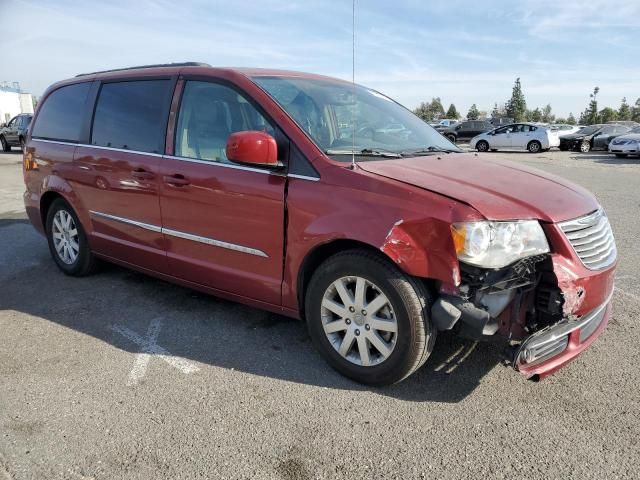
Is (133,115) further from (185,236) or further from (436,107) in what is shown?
(436,107)

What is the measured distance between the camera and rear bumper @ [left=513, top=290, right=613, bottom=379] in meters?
2.62

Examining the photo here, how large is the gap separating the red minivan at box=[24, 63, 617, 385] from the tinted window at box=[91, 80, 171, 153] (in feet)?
0.06

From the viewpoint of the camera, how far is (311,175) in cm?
312

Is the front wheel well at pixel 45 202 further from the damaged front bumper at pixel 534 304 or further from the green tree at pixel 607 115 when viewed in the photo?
the green tree at pixel 607 115

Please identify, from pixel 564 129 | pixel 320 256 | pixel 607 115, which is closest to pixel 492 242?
pixel 320 256

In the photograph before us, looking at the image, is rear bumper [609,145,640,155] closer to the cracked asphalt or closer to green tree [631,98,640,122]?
the cracked asphalt

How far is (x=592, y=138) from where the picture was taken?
26.1m

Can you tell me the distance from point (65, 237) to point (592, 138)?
27.0 m

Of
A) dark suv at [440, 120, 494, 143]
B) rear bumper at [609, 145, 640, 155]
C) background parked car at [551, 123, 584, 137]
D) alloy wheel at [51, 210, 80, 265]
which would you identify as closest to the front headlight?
alloy wheel at [51, 210, 80, 265]

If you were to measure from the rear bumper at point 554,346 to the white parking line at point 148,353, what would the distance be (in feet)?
6.43

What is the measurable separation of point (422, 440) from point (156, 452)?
1307 millimetres

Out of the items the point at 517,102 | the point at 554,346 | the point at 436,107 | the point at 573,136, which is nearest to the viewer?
the point at 554,346

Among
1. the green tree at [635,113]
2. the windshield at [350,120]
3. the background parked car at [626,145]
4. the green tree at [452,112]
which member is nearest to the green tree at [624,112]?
the green tree at [635,113]

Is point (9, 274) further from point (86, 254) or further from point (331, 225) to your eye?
point (331, 225)
